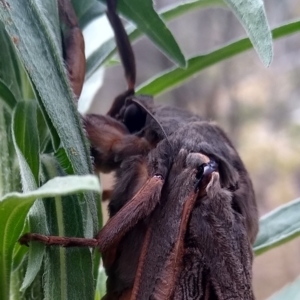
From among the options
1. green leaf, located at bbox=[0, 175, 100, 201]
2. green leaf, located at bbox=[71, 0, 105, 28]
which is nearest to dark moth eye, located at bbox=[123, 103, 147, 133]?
green leaf, located at bbox=[71, 0, 105, 28]

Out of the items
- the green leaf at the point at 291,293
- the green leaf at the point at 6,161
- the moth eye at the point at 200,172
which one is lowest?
the green leaf at the point at 291,293

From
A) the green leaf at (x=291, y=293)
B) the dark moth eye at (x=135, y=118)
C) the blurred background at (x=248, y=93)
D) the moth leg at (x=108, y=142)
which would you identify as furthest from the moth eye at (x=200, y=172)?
the blurred background at (x=248, y=93)

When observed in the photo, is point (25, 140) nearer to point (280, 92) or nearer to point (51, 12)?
point (51, 12)

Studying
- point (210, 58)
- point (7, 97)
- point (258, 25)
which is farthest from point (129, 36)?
point (258, 25)

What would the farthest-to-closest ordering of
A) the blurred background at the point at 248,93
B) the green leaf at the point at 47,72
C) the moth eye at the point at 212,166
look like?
the blurred background at the point at 248,93
the moth eye at the point at 212,166
the green leaf at the point at 47,72

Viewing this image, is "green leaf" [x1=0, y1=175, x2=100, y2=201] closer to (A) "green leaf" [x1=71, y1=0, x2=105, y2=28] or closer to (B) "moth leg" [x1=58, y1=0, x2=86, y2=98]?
(B) "moth leg" [x1=58, y1=0, x2=86, y2=98]

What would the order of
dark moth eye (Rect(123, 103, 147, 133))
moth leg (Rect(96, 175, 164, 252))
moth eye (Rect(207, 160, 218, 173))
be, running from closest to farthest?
moth leg (Rect(96, 175, 164, 252)), moth eye (Rect(207, 160, 218, 173)), dark moth eye (Rect(123, 103, 147, 133))

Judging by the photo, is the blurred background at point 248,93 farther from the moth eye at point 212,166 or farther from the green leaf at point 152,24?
the moth eye at point 212,166
